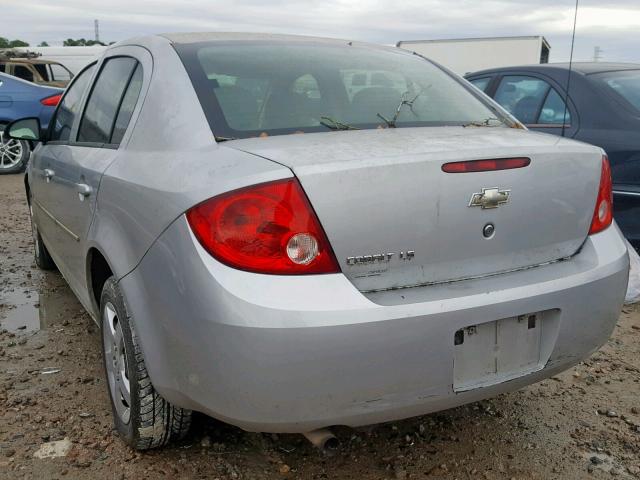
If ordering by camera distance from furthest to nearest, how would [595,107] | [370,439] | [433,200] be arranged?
[595,107] → [370,439] → [433,200]

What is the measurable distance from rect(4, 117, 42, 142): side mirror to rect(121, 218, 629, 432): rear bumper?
2.25 metres

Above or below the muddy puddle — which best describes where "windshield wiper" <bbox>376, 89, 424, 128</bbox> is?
above

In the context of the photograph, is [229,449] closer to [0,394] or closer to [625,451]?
[0,394]

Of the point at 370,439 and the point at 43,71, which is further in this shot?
the point at 43,71

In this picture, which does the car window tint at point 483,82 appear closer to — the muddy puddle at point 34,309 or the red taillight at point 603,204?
the red taillight at point 603,204

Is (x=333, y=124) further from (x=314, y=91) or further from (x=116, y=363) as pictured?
(x=116, y=363)

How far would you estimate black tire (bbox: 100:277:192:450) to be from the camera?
2209 millimetres

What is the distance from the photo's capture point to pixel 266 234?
179cm

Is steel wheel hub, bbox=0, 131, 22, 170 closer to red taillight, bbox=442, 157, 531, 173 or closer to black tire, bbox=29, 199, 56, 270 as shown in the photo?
black tire, bbox=29, 199, 56, 270

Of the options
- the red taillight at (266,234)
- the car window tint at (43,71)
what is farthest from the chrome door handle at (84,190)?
the car window tint at (43,71)

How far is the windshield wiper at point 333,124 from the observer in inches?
90.4

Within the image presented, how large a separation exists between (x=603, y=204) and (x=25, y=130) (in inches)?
126

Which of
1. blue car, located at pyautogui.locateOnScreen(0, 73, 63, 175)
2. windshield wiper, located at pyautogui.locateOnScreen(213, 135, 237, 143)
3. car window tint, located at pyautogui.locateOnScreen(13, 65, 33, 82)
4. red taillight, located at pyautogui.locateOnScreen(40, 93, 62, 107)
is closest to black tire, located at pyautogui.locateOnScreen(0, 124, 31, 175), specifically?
blue car, located at pyautogui.locateOnScreen(0, 73, 63, 175)

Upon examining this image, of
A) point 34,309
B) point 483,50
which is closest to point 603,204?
point 34,309
